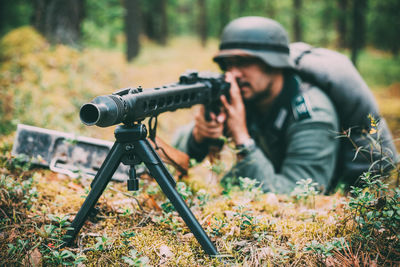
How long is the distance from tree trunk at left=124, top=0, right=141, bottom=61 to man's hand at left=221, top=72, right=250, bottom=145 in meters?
11.3

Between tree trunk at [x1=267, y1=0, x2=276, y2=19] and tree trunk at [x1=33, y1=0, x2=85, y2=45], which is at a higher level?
tree trunk at [x1=267, y1=0, x2=276, y2=19]

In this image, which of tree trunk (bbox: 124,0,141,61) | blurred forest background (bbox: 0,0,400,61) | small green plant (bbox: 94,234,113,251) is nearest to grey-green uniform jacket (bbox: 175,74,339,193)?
small green plant (bbox: 94,234,113,251)

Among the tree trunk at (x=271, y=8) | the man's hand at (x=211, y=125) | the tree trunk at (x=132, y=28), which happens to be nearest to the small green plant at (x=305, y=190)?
the man's hand at (x=211, y=125)

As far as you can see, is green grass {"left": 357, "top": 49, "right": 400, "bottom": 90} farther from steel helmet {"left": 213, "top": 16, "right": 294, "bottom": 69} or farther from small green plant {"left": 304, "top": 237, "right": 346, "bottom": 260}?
small green plant {"left": 304, "top": 237, "right": 346, "bottom": 260}

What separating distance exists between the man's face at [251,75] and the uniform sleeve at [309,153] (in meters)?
0.59

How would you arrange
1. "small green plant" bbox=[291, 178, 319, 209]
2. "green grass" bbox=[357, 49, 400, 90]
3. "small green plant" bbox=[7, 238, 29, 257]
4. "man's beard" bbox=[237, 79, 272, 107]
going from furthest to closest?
"green grass" bbox=[357, 49, 400, 90] → "man's beard" bbox=[237, 79, 272, 107] → "small green plant" bbox=[291, 178, 319, 209] → "small green plant" bbox=[7, 238, 29, 257]

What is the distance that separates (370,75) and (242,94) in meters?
13.9

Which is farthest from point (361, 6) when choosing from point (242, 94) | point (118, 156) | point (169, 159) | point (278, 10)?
point (278, 10)

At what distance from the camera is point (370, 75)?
46.3 feet

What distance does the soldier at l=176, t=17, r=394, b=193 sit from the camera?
2.80 metres

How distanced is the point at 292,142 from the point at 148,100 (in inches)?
78.7

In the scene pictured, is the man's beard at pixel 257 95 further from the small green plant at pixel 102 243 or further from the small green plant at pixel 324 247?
the small green plant at pixel 102 243

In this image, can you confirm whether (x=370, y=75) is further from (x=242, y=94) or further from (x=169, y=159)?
(x=169, y=159)

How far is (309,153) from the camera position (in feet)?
9.30
